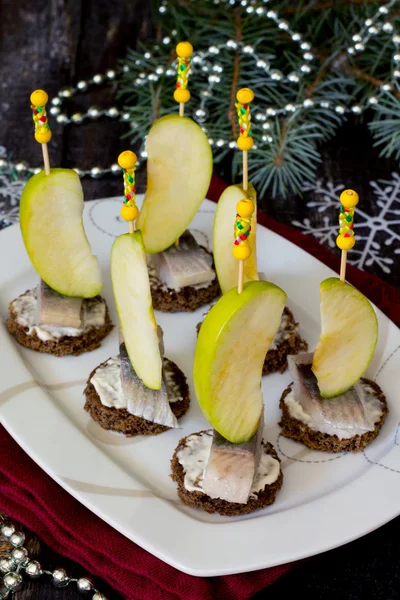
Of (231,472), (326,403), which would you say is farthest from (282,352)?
(231,472)

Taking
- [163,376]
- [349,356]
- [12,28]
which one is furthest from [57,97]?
[349,356]

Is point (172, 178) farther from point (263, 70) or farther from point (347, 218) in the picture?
point (263, 70)

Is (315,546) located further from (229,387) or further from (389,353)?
(389,353)

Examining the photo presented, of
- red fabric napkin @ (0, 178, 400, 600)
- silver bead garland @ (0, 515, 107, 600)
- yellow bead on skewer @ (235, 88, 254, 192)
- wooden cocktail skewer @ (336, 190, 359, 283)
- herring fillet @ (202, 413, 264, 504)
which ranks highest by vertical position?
yellow bead on skewer @ (235, 88, 254, 192)

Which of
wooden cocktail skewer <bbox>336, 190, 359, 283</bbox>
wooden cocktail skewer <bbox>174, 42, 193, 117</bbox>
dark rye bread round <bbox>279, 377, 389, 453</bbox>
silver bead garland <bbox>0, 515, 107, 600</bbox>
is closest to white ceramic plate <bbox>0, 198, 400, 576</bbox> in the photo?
dark rye bread round <bbox>279, 377, 389, 453</bbox>

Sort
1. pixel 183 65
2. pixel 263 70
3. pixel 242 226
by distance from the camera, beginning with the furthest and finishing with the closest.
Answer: pixel 263 70 → pixel 183 65 → pixel 242 226

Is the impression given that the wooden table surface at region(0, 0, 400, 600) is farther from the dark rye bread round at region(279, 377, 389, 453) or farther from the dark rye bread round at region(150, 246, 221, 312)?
the dark rye bread round at region(150, 246, 221, 312)

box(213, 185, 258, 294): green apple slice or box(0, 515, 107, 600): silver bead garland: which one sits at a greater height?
box(213, 185, 258, 294): green apple slice
